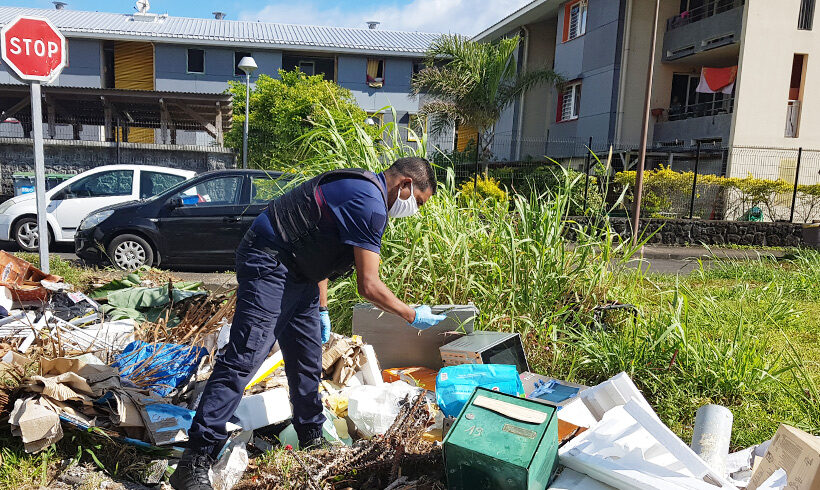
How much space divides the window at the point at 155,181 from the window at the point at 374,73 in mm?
21595

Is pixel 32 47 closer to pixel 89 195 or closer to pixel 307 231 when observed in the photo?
pixel 307 231

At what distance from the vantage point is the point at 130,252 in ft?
27.2

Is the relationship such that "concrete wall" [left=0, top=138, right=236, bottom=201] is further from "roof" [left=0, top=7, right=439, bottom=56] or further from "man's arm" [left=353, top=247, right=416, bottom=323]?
"man's arm" [left=353, top=247, right=416, bottom=323]

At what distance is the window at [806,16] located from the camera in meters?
16.7

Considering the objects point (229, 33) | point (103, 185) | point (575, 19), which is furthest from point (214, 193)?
point (229, 33)

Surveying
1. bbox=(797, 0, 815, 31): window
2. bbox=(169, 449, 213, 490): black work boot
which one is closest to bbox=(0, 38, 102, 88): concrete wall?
bbox=(797, 0, 815, 31): window

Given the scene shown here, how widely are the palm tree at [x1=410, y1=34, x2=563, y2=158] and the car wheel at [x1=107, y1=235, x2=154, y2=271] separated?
11520 millimetres

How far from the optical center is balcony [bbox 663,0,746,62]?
16.9 meters

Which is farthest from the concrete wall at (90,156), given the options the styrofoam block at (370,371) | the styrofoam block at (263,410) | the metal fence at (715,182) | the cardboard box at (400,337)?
the styrofoam block at (263,410)

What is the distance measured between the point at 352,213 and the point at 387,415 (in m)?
1.27

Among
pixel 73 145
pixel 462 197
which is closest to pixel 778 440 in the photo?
pixel 462 197

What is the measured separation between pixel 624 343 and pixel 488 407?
1902mm

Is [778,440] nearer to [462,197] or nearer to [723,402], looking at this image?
[723,402]

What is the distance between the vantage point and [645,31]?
63.2 ft
